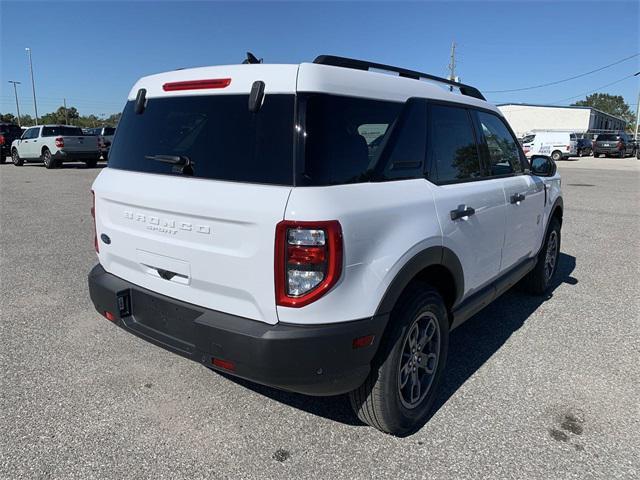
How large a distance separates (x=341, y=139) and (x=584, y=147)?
41.3m

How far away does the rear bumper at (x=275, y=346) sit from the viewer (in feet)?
6.96

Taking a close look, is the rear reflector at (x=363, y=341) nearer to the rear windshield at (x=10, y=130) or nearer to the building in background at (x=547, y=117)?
the rear windshield at (x=10, y=130)

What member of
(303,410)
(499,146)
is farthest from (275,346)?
(499,146)

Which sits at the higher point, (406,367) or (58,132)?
(58,132)

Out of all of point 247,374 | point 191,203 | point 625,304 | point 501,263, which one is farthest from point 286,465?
point 625,304

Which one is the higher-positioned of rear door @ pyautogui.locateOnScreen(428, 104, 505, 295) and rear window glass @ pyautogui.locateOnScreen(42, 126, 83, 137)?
rear window glass @ pyautogui.locateOnScreen(42, 126, 83, 137)

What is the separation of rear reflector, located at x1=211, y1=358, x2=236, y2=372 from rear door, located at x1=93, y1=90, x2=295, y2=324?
0.77ft

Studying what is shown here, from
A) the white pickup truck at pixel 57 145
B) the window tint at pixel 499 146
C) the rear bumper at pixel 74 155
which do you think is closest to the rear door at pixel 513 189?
the window tint at pixel 499 146

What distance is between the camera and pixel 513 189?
3715mm

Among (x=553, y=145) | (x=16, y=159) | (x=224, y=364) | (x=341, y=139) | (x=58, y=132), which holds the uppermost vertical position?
(x=58, y=132)

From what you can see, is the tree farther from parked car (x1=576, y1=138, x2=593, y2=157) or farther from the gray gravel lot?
the gray gravel lot

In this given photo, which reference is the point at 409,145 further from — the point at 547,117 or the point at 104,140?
the point at 547,117

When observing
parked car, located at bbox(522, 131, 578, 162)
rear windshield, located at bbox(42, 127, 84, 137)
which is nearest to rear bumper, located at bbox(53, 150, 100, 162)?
rear windshield, located at bbox(42, 127, 84, 137)

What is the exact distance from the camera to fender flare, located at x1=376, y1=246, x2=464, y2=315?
232 cm
